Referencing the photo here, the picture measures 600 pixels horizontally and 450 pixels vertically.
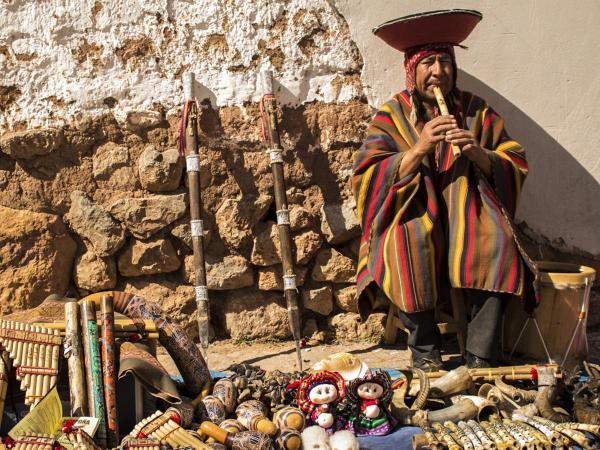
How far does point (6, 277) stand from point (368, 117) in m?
2.16

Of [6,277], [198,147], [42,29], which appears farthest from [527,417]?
[42,29]

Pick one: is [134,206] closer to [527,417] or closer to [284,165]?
[284,165]

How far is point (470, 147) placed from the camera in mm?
4031

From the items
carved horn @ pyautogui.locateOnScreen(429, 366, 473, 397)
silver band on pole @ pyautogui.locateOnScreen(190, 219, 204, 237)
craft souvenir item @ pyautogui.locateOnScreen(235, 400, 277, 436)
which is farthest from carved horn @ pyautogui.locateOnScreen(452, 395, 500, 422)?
silver band on pole @ pyautogui.locateOnScreen(190, 219, 204, 237)

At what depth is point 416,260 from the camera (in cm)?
408

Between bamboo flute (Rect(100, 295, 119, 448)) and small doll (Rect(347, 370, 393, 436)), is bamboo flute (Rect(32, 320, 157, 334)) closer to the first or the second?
bamboo flute (Rect(100, 295, 119, 448))

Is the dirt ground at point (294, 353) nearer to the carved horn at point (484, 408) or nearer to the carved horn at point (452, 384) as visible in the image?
the carved horn at point (452, 384)

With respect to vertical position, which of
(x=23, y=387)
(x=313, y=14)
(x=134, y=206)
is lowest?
(x=23, y=387)

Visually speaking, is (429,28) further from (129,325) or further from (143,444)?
(143,444)

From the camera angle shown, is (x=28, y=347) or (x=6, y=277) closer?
(x=28, y=347)

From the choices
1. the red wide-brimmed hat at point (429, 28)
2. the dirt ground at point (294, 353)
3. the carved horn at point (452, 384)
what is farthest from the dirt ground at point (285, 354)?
the red wide-brimmed hat at point (429, 28)

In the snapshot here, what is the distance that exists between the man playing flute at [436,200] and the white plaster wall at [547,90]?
49 centimetres

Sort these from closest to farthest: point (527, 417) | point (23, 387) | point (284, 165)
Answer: point (23, 387), point (527, 417), point (284, 165)

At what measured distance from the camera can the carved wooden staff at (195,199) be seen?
14.9 ft
